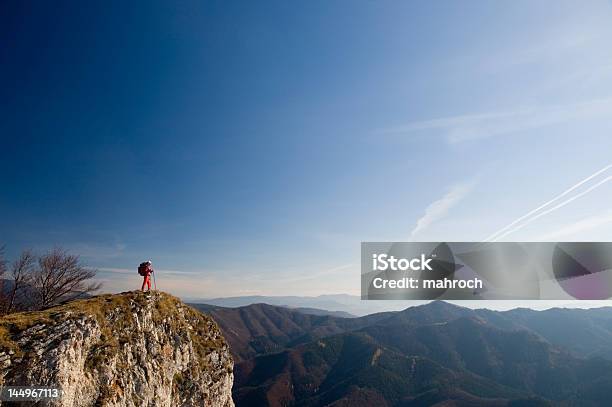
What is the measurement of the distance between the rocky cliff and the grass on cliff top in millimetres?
61

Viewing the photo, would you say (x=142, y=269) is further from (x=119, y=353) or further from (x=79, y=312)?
(x=119, y=353)

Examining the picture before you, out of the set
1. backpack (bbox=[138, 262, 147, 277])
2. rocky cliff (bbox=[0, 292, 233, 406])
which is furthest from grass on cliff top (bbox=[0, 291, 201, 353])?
backpack (bbox=[138, 262, 147, 277])

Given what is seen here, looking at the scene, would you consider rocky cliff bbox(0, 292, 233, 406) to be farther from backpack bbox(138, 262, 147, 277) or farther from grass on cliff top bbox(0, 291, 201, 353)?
backpack bbox(138, 262, 147, 277)

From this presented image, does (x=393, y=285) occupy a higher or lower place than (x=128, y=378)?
higher

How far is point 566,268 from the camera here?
39812 mm

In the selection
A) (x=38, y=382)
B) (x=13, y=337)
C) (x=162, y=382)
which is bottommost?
(x=162, y=382)

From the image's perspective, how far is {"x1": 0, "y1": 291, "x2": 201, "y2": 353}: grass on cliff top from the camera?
27.2 meters

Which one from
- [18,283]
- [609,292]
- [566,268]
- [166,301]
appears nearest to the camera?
[609,292]

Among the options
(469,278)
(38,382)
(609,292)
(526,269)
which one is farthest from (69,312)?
(609,292)

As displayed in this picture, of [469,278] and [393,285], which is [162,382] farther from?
[469,278]

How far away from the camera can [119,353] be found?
34531 millimetres

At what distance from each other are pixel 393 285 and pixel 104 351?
113 feet

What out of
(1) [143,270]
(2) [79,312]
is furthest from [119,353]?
(1) [143,270]

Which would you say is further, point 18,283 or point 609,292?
point 18,283
